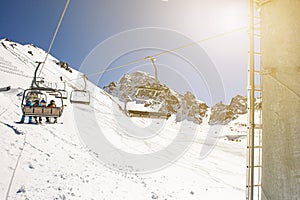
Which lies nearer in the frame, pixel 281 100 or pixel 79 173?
pixel 281 100

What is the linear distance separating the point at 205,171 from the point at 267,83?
44.0 feet

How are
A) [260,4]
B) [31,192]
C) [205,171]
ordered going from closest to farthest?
[260,4] → [31,192] → [205,171]

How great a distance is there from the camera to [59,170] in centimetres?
795

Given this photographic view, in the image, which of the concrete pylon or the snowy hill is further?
the snowy hill

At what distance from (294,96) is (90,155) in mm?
10843

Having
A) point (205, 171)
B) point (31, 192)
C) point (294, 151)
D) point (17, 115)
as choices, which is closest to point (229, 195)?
point (205, 171)

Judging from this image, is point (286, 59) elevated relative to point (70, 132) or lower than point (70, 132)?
lower

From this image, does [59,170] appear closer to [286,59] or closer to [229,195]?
[229,195]

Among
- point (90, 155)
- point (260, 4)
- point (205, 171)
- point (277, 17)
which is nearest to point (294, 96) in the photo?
point (277, 17)

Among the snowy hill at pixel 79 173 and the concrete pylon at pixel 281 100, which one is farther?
the snowy hill at pixel 79 173

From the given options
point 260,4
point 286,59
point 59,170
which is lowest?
point 59,170

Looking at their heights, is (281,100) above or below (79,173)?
above

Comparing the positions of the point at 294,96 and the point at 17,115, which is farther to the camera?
the point at 17,115

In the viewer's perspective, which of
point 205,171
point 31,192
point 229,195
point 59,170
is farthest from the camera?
point 205,171
